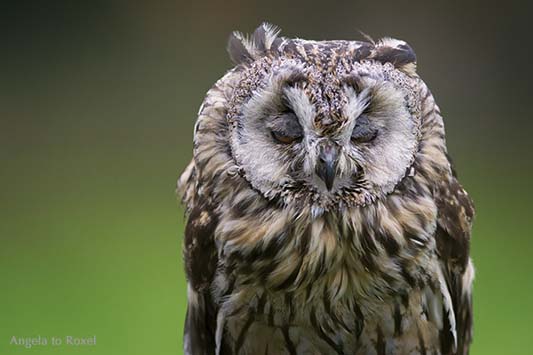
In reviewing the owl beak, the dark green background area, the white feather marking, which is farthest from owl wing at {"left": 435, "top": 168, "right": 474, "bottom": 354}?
the dark green background area

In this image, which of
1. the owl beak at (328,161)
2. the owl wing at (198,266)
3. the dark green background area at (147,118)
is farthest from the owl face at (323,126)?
the dark green background area at (147,118)

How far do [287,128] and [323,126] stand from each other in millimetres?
78

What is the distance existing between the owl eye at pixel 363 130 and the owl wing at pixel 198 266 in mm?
333

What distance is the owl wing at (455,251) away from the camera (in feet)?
5.89

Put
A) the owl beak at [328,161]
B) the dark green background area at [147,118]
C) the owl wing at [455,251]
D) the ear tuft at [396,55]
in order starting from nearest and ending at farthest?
the owl beak at [328,161] < the ear tuft at [396,55] < the owl wing at [455,251] < the dark green background area at [147,118]

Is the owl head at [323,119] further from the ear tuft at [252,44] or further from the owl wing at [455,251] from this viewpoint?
the owl wing at [455,251]

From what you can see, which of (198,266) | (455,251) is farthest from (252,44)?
(455,251)

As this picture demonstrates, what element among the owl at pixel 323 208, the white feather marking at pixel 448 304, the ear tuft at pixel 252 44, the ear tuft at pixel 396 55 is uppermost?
the ear tuft at pixel 252 44

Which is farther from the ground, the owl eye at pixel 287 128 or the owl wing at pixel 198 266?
the owl eye at pixel 287 128

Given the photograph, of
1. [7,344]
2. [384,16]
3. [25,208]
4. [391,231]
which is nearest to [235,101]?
[391,231]

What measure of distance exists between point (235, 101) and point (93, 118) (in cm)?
250

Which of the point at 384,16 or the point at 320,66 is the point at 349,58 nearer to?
the point at 320,66

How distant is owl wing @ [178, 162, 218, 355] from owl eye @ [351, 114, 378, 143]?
333 millimetres

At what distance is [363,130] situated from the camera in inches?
62.3
